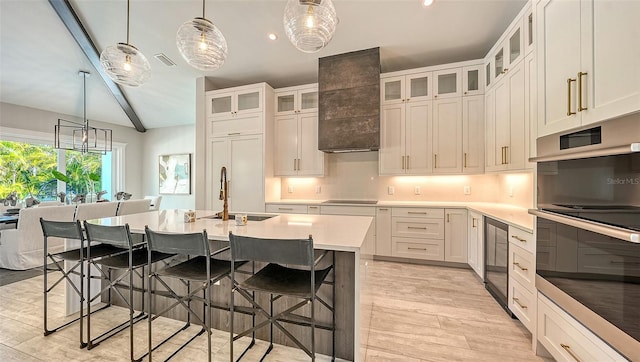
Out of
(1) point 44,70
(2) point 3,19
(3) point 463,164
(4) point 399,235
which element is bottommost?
(4) point 399,235

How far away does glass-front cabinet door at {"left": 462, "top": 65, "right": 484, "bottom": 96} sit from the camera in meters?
3.44

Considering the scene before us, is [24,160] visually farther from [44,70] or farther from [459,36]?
[459,36]

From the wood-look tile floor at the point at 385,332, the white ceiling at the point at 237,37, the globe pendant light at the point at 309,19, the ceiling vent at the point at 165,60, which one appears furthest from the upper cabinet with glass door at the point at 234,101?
the wood-look tile floor at the point at 385,332

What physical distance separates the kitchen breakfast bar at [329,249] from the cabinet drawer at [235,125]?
2.26 meters

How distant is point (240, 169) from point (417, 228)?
9.47 ft

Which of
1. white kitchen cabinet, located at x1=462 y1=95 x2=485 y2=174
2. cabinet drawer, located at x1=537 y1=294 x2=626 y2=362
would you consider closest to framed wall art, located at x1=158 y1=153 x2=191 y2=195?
white kitchen cabinet, located at x1=462 y1=95 x2=485 y2=174

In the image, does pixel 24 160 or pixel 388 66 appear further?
pixel 24 160

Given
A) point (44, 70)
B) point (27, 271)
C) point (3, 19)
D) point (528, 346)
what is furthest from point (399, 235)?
point (44, 70)

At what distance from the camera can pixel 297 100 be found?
419 centimetres

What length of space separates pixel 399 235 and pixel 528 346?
6.05ft

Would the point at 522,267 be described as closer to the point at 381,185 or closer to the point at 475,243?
the point at 475,243

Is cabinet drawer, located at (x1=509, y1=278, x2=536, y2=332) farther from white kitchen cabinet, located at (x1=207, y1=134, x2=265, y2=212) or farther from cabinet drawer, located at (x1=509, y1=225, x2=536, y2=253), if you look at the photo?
white kitchen cabinet, located at (x1=207, y1=134, x2=265, y2=212)

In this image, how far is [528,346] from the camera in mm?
1878

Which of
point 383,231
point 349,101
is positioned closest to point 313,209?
point 383,231
